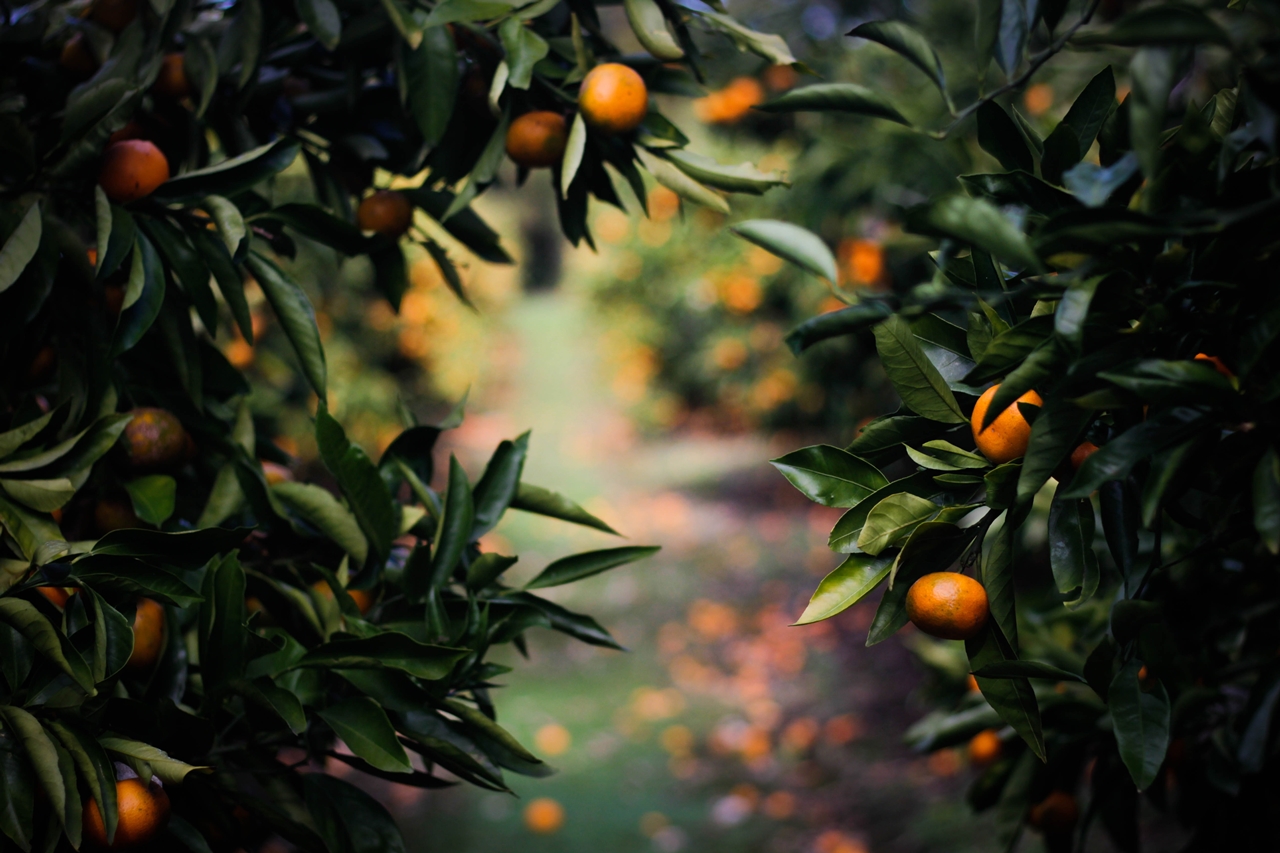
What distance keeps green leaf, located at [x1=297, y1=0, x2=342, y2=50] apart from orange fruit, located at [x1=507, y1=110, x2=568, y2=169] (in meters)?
0.20

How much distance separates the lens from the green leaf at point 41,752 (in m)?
0.63

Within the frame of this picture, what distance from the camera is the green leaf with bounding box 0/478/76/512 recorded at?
0.75m

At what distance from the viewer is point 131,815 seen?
0.67 metres

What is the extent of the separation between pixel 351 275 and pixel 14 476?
3.56 m

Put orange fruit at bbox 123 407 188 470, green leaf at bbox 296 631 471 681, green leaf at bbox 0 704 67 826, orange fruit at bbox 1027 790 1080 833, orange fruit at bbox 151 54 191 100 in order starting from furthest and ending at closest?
orange fruit at bbox 1027 790 1080 833 < orange fruit at bbox 151 54 191 100 < orange fruit at bbox 123 407 188 470 < green leaf at bbox 296 631 471 681 < green leaf at bbox 0 704 67 826

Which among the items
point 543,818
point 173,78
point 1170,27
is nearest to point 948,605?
point 1170,27

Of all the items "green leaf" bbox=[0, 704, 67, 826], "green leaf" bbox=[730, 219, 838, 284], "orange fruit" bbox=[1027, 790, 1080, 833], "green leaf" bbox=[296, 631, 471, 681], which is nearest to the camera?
"green leaf" bbox=[730, 219, 838, 284]

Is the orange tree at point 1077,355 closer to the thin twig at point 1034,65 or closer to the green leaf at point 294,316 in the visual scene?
the thin twig at point 1034,65

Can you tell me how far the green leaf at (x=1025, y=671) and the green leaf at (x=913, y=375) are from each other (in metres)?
0.18

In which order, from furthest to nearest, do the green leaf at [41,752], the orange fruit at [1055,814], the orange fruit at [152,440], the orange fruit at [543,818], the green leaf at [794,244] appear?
the orange fruit at [543,818], the orange fruit at [1055,814], the orange fruit at [152,440], the green leaf at [41,752], the green leaf at [794,244]

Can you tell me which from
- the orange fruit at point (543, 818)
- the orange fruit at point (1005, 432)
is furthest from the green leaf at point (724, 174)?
the orange fruit at point (543, 818)

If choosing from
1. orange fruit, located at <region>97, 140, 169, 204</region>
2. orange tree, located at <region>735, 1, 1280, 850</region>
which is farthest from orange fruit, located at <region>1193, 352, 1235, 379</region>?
orange fruit, located at <region>97, 140, 169, 204</region>

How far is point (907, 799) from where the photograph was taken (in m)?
2.57

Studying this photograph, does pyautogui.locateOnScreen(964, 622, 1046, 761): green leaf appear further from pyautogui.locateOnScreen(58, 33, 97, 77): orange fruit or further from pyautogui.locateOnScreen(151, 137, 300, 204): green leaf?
pyautogui.locateOnScreen(58, 33, 97, 77): orange fruit
